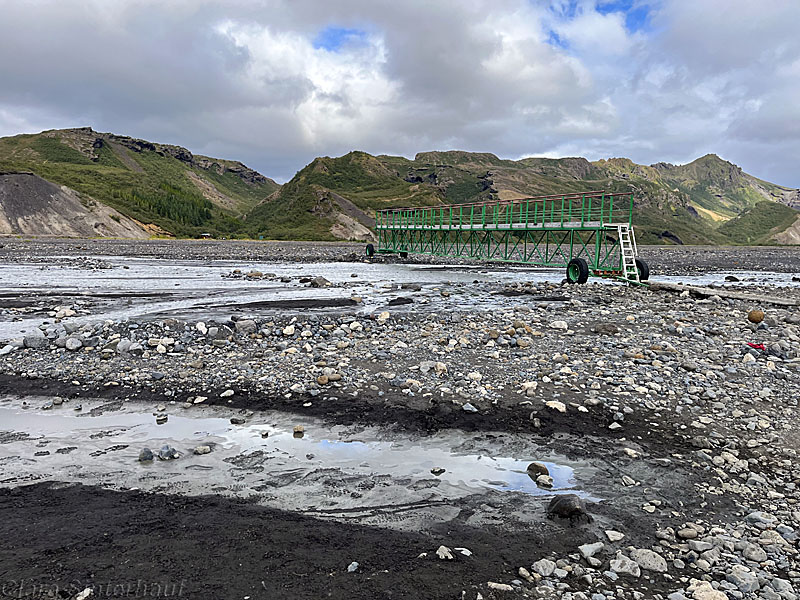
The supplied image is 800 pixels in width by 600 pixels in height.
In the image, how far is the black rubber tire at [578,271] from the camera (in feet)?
92.1

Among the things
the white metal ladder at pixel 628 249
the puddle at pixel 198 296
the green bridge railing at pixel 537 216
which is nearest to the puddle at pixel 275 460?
the puddle at pixel 198 296

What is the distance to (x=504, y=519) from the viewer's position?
5.52 m

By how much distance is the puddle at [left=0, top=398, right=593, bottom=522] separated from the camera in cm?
614

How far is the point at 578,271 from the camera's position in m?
28.5

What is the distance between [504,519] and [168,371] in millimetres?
7726

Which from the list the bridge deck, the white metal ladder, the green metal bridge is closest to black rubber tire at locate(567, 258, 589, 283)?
the green metal bridge

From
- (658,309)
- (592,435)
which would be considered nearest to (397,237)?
→ (658,309)

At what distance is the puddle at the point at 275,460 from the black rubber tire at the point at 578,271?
2222 cm

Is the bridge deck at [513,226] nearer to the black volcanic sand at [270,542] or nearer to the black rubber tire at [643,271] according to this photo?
the black rubber tire at [643,271]

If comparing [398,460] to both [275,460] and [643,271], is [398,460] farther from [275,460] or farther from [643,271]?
[643,271]

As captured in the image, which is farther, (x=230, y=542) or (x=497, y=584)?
(x=230, y=542)

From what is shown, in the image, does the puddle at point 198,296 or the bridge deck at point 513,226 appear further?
the bridge deck at point 513,226

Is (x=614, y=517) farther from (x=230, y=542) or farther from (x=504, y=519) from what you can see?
(x=230, y=542)

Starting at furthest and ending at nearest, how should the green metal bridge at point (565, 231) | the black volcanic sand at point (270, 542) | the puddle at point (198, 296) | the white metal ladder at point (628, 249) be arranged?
the green metal bridge at point (565, 231) → the white metal ladder at point (628, 249) → the puddle at point (198, 296) → the black volcanic sand at point (270, 542)
